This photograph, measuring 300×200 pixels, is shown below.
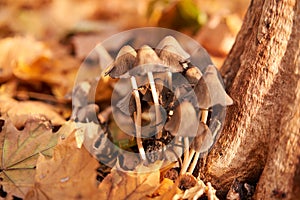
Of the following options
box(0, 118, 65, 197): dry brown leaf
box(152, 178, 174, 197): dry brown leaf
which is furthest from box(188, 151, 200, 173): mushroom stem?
box(0, 118, 65, 197): dry brown leaf

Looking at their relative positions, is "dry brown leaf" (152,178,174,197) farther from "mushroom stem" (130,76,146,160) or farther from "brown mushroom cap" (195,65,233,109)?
"brown mushroom cap" (195,65,233,109)

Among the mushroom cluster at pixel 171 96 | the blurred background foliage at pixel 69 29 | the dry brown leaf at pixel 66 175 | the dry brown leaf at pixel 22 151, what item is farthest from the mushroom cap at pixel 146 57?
the blurred background foliage at pixel 69 29

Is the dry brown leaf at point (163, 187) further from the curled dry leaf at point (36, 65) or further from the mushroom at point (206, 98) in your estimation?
the curled dry leaf at point (36, 65)

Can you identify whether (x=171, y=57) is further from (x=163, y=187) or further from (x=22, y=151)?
(x=22, y=151)

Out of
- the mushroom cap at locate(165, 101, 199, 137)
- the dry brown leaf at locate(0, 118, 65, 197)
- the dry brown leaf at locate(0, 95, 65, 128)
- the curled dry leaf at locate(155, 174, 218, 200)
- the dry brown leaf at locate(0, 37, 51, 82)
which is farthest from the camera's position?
the dry brown leaf at locate(0, 37, 51, 82)

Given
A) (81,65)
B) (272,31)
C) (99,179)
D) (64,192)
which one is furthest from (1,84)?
(272,31)

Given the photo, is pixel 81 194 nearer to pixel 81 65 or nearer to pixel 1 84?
pixel 1 84

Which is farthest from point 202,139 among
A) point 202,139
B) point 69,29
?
point 69,29
